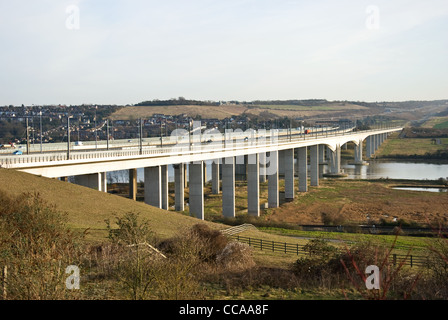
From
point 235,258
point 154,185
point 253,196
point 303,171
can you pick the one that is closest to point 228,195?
point 253,196

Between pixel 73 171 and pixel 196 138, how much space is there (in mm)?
51616

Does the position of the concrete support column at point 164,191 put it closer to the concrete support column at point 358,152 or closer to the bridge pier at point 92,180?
the bridge pier at point 92,180

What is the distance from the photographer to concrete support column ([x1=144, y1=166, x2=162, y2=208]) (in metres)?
50.5

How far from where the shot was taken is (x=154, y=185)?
166 ft

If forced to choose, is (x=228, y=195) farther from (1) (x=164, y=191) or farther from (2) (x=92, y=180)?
(2) (x=92, y=180)

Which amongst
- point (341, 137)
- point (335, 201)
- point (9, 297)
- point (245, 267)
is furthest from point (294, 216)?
point (341, 137)

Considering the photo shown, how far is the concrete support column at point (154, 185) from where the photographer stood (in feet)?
166

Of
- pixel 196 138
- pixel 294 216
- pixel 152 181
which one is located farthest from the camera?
pixel 196 138

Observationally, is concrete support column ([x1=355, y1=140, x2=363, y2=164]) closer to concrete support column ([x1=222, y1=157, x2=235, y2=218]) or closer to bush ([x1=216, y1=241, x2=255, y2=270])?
concrete support column ([x1=222, y1=157, x2=235, y2=218])

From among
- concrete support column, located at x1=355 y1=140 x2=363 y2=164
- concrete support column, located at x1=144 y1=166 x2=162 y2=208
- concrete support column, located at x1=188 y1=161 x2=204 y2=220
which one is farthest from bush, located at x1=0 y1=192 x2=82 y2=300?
concrete support column, located at x1=355 y1=140 x2=363 y2=164
